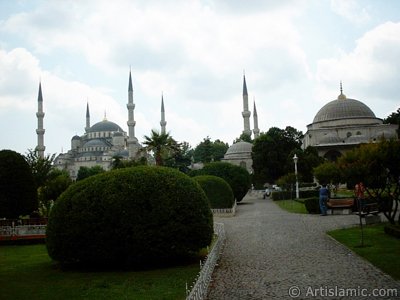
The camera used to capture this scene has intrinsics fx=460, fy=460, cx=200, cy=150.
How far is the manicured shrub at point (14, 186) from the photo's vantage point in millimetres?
19047

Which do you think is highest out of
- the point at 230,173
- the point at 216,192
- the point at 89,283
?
the point at 230,173

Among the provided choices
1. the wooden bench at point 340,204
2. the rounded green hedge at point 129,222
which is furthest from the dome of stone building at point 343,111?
the rounded green hedge at point 129,222

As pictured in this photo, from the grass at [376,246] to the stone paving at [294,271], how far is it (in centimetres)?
25

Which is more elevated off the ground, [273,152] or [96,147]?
[96,147]

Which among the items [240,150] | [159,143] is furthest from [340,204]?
[240,150]

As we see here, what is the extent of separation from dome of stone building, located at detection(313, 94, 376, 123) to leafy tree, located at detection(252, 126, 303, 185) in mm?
16900

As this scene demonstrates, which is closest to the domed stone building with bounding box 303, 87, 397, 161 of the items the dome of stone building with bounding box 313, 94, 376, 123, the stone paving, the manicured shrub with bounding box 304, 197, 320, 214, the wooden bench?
the dome of stone building with bounding box 313, 94, 376, 123

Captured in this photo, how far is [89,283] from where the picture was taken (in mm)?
9398

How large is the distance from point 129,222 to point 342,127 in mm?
65570

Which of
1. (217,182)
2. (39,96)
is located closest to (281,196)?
(217,182)

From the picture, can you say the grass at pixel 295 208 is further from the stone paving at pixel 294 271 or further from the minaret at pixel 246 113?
the minaret at pixel 246 113

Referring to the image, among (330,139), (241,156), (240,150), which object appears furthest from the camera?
(240,150)

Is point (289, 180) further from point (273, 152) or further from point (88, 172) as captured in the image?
point (88, 172)

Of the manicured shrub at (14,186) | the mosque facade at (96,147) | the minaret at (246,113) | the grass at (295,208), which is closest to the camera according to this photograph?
the manicured shrub at (14,186)
